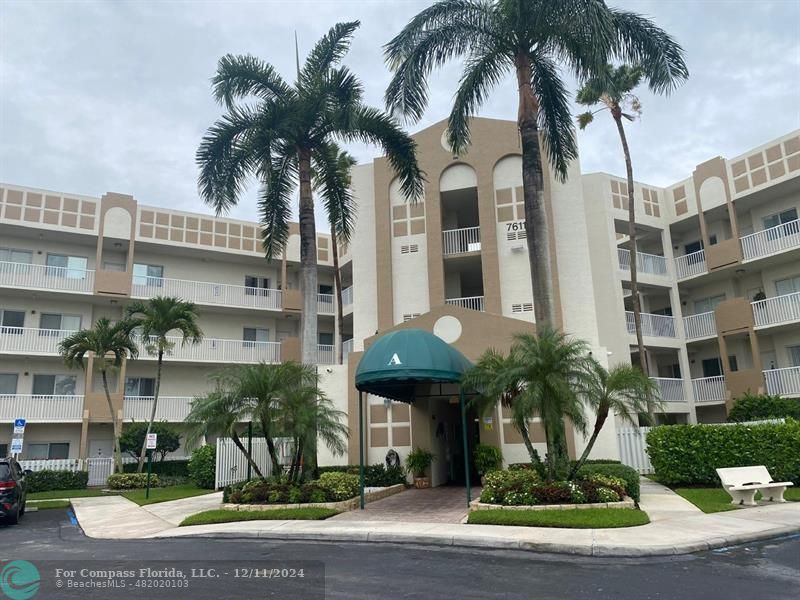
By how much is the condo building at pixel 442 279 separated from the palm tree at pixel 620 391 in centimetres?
820

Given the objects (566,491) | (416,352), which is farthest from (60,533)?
(566,491)

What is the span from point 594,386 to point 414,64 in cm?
1060

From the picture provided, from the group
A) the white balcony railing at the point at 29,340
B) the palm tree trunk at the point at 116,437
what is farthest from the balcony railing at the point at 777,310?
the white balcony railing at the point at 29,340

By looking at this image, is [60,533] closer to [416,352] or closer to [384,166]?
[416,352]

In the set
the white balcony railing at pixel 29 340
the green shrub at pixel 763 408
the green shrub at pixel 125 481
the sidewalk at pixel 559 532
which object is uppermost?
the white balcony railing at pixel 29 340

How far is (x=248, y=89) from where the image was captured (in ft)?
63.2

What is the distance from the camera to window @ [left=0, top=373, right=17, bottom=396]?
101 feet

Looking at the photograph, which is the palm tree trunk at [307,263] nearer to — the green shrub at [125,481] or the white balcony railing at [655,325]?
the green shrub at [125,481]

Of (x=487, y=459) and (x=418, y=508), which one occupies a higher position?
(x=487, y=459)

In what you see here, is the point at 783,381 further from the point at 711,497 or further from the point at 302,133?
the point at 302,133

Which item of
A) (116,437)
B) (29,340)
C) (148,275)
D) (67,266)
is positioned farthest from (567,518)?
(67,266)

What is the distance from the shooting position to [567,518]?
11.7 m

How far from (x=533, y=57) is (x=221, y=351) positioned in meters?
24.3

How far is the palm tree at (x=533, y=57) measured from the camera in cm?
1586
